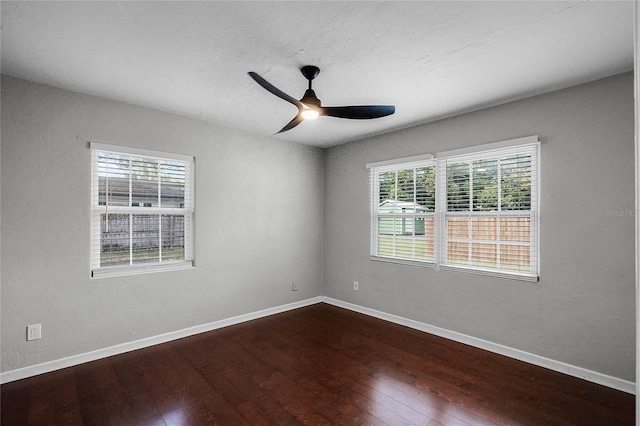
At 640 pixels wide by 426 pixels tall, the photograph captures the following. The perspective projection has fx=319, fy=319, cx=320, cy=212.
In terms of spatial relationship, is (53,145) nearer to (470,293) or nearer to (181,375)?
(181,375)

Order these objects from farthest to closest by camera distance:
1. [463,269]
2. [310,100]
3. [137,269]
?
[463,269], [137,269], [310,100]

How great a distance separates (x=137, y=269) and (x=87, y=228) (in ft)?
2.08

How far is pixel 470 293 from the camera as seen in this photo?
3.44 metres

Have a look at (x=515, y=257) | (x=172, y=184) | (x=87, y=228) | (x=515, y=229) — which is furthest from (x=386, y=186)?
(x=87, y=228)

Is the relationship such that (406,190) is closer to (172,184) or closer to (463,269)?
(463,269)

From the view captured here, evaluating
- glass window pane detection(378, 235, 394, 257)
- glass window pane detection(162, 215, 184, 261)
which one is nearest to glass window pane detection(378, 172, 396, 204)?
glass window pane detection(378, 235, 394, 257)

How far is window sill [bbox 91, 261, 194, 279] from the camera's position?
3126mm

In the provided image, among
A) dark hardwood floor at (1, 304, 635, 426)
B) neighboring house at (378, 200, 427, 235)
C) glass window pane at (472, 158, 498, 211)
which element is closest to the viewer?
dark hardwood floor at (1, 304, 635, 426)

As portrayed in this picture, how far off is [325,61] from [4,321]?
10.9 feet

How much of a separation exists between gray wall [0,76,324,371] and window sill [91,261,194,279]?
58 mm

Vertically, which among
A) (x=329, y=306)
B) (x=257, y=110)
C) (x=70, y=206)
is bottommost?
(x=329, y=306)

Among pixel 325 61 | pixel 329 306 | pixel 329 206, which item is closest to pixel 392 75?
pixel 325 61

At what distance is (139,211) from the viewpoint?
3373 mm

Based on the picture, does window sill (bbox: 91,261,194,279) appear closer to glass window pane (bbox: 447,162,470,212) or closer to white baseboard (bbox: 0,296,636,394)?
white baseboard (bbox: 0,296,636,394)
